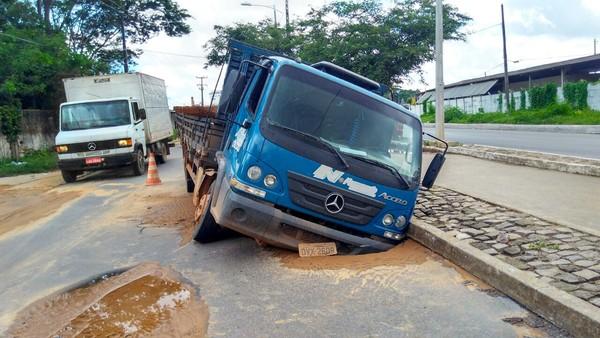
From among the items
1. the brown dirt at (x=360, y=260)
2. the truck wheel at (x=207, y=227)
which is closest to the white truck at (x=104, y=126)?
the truck wheel at (x=207, y=227)

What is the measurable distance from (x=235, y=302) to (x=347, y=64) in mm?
19196

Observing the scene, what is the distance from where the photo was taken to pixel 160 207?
8750 millimetres

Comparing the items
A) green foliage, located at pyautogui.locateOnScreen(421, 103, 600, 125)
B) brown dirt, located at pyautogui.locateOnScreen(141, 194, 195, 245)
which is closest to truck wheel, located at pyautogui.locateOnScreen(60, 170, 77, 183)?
brown dirt, located at pyautogui.locateOnScreen(141, 194, 195, 245)

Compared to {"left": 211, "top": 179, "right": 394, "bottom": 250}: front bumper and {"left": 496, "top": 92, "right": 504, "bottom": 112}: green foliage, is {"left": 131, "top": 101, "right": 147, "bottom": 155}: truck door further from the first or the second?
{"left": 496, "top": 92, "right": 504, "bottom": 112}: green foliage

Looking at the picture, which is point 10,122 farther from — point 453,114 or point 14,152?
point 453,114

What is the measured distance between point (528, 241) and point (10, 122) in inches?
746

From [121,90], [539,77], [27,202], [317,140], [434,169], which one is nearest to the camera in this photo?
[317,140]

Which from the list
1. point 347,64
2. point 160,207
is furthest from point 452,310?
point 347,64

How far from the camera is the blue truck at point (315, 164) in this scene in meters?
4.76

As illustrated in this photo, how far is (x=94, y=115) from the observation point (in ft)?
45.8

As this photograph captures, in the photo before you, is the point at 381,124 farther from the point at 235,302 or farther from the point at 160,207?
the point at 160,207

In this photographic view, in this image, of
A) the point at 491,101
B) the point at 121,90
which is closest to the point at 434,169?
the point at 121,90

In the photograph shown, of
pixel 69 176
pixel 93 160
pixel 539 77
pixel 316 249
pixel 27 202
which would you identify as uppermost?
pixel 539 77

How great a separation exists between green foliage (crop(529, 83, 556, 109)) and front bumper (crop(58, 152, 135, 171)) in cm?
2683
